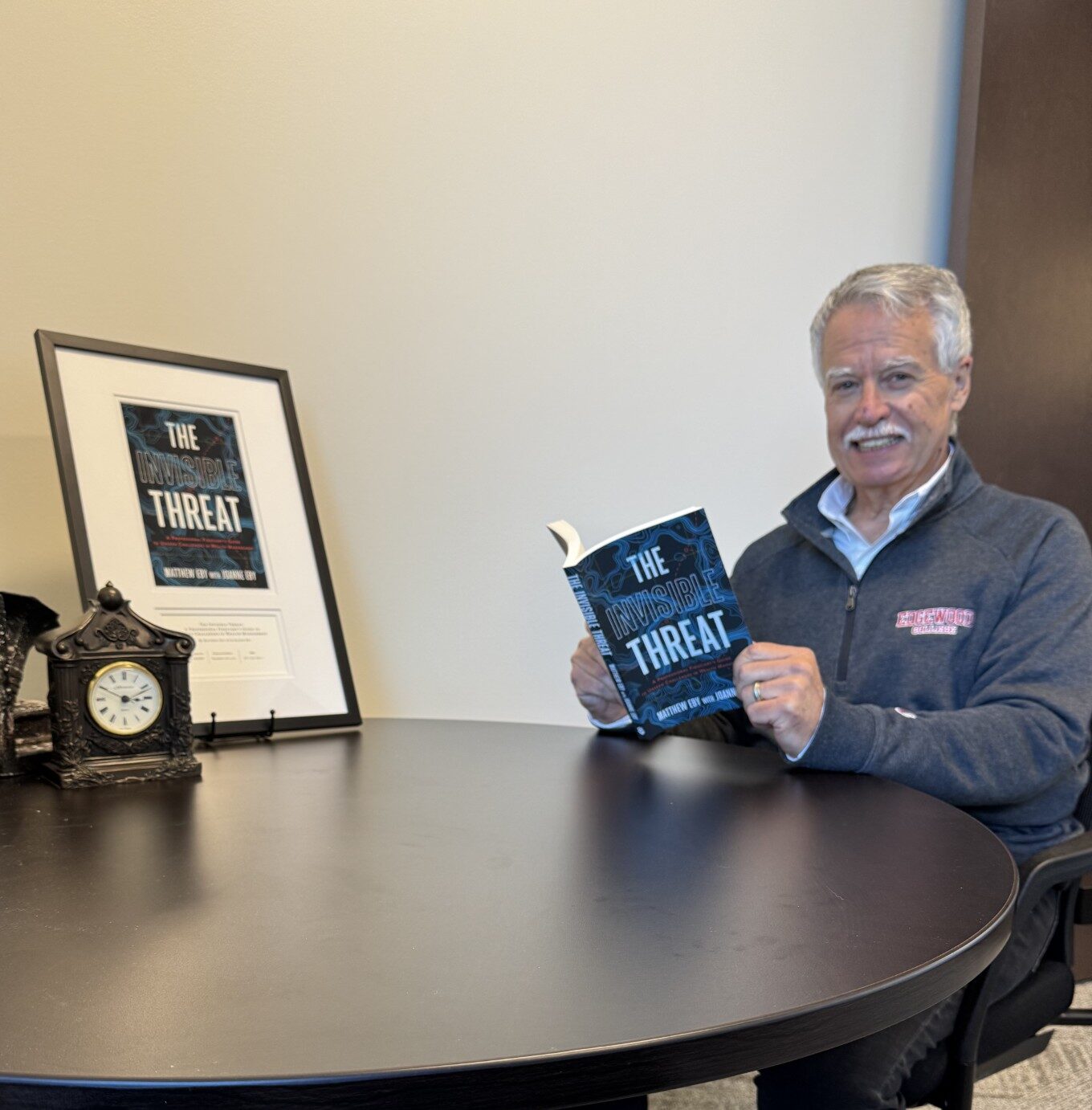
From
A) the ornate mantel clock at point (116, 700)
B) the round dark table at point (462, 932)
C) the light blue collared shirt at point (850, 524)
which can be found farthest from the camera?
the light blue collared shirt at point (850, 524)

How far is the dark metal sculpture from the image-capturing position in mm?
1218

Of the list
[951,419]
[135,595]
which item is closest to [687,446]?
[951,419]

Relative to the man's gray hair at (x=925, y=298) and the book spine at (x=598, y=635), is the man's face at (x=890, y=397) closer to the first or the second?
the man's gray hair at (x=925, y=298)

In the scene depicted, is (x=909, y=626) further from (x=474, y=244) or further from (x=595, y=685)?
(x=474, y=244)

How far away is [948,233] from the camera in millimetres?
2500

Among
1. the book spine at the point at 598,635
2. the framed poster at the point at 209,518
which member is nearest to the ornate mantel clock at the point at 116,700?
the framed poster at the point at 209,518

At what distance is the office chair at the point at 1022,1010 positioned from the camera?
1.19 meters

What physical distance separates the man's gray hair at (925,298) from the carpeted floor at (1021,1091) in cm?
134

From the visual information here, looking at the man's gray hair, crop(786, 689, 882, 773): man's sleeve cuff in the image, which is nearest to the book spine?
crop(786, 689, 882, 773): man's sleeve cuff

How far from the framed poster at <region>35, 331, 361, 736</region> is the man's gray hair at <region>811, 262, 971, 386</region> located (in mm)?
974

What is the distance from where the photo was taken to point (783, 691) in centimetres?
133

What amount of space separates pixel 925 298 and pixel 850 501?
37 cm

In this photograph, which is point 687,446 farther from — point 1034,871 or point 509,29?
point 1034,871

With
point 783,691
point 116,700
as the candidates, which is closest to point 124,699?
point 116,700
